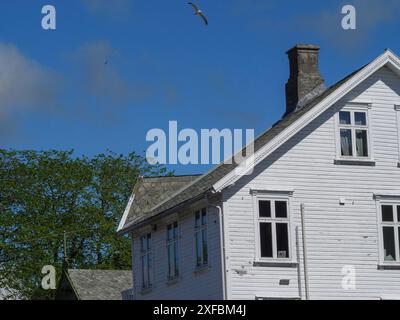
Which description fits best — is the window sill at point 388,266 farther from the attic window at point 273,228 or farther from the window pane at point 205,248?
the window pane at point 205,248

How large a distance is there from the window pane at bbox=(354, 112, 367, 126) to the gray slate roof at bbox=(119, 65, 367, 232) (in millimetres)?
1212

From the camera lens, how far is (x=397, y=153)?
40.3 metres

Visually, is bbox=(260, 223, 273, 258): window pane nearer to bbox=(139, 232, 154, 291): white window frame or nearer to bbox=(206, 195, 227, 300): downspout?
bbox=(206, 195, 227, 300): downspout

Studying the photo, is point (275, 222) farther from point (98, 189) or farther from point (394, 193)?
point (98, 189)

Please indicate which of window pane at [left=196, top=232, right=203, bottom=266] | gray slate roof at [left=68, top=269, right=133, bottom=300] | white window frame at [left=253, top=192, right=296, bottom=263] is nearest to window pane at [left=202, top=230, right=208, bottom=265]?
window pane at [left=196, top=232, right=203, bottom=266]

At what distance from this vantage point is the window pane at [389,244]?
39.3 meters

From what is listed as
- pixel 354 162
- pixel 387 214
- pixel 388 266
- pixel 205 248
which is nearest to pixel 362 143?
pixel 354 162

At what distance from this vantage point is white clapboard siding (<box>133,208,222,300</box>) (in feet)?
125

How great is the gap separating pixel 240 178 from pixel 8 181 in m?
40.0

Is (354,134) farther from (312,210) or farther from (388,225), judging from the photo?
(388,225)

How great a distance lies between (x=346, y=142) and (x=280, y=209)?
3505mm
